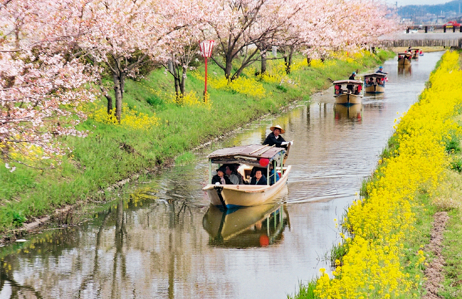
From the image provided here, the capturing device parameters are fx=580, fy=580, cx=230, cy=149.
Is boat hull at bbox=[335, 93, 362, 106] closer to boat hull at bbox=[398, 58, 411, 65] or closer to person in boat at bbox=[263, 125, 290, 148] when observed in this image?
person in boat at bbox=[263, 125, 290, 148]

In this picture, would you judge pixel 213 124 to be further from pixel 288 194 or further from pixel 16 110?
pixel 16 110

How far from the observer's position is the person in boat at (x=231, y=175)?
18.2 metres

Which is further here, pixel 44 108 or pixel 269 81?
pixel 269 81

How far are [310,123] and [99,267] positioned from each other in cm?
2266

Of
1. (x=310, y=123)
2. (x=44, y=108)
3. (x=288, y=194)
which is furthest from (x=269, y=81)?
(x=44, y=108)

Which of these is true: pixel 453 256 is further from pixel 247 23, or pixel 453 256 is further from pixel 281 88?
pixel 281 88

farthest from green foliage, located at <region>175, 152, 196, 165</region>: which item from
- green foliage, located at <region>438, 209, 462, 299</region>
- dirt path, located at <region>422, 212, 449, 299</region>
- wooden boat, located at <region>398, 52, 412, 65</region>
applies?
wooden boat, located at <region>398, 52, 412, 65</region>

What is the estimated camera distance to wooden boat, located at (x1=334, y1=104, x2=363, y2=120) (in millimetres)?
37000

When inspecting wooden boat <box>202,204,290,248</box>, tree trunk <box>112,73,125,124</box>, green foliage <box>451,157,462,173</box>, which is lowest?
wooden boat <box>202,204,290,248</box>

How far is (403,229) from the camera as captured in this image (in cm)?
1263

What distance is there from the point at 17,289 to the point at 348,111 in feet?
101

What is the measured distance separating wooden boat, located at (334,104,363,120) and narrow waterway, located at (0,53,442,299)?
1343 centimetres

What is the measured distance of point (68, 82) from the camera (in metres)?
16.0

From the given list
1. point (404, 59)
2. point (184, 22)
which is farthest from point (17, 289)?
point (404, 59)
